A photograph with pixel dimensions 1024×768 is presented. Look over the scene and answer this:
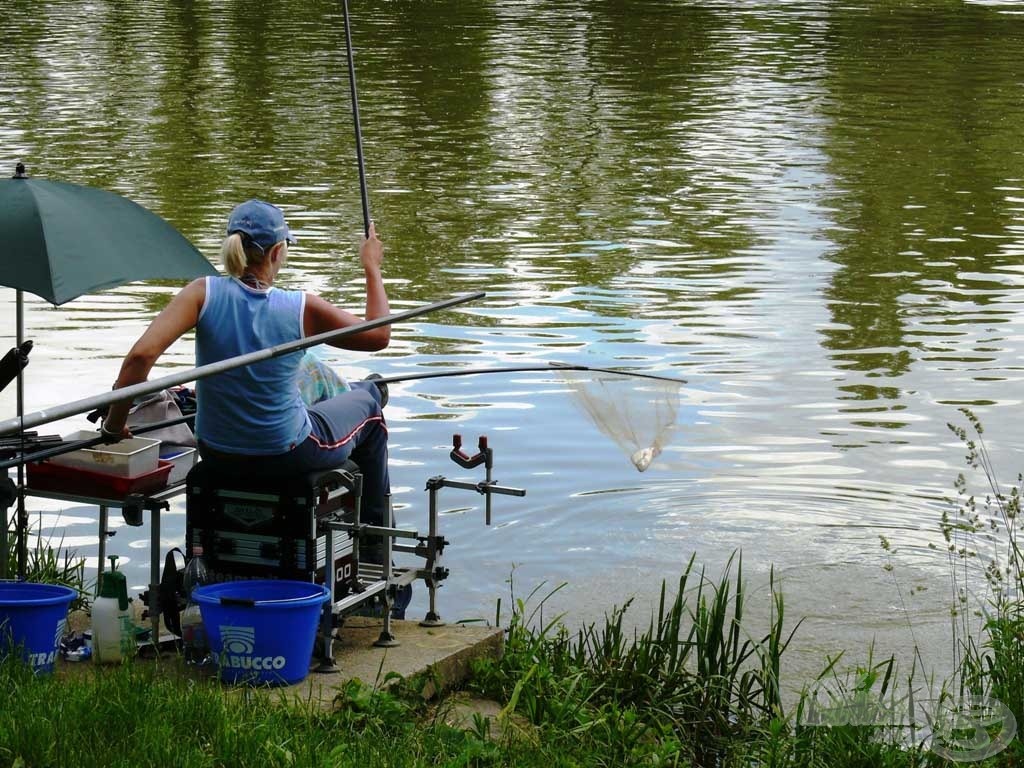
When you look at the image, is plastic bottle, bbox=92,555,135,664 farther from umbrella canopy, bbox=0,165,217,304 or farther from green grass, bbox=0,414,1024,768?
umbrella canopy, bbox=0,165,217,304

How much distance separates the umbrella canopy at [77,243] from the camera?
513cm

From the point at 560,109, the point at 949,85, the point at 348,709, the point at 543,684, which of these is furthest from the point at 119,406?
the point at 949,85

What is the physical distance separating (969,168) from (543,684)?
15.0 meters

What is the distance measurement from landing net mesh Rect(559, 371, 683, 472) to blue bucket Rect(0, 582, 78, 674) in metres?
3.17

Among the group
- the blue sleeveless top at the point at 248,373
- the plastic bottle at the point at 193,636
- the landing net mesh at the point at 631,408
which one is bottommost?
the landing net mesh at the point at 631,408

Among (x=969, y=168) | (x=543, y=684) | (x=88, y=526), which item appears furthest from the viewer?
(x=969, y=168)

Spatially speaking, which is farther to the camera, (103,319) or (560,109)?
(560,109)

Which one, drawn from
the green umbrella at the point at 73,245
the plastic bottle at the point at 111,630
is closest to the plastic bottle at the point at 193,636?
the plastic bottle at the point at 111,630

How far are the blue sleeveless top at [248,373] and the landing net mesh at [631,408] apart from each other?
2807 millimetres

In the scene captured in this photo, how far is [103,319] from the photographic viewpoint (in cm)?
1149

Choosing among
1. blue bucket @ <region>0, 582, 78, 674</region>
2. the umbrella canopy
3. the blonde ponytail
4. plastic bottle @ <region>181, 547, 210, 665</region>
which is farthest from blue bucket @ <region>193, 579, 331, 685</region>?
the umbrella canopy

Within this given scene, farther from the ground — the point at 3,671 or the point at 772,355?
the point at 3,671

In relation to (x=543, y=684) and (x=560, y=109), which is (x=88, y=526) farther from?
(x=560, y=109)

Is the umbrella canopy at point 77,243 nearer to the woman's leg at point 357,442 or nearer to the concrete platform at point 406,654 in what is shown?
the woman's leg at point 357,442
